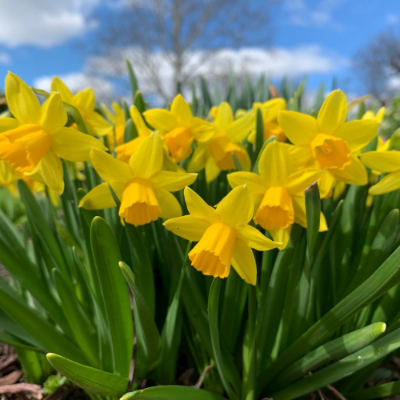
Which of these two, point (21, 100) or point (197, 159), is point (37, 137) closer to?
point (21, 100)

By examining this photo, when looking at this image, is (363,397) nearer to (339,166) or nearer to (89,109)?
(339,166)

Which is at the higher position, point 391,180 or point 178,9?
point 178,9

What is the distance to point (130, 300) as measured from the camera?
2.60ft

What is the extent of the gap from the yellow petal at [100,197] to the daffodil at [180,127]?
0.18 meters

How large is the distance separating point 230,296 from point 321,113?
473 mm

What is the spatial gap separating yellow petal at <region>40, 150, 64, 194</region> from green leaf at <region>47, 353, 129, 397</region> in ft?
1.12

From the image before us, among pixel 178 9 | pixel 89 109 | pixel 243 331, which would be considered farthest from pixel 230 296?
pixel 178 9

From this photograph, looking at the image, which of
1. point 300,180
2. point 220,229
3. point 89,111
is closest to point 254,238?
point 220,229

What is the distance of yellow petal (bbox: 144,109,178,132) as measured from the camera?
920 millimetres

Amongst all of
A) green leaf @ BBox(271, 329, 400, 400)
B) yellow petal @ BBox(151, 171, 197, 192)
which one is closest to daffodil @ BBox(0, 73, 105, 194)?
yellow petal @ BBox(151, 171, 197, 192)

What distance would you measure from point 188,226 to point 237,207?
0.11 metres

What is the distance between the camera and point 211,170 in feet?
3.16

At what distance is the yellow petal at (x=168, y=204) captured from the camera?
0.79m

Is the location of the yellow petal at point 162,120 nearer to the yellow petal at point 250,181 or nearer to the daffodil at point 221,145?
the daffodil at point 221,145
